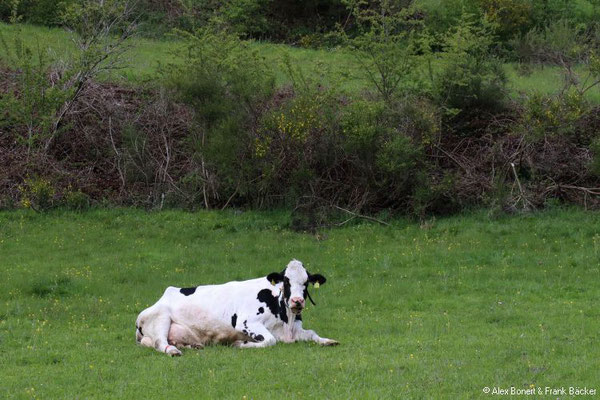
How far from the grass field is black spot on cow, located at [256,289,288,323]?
673 mm

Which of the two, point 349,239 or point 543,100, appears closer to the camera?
point 349,239

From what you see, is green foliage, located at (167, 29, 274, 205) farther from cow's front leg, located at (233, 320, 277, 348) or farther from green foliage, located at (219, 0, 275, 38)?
green foliage, located at (219, 0, 275, 38)

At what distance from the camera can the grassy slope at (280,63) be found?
30812 mm

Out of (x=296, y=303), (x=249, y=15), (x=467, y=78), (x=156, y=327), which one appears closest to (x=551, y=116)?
(x=467, y=78)

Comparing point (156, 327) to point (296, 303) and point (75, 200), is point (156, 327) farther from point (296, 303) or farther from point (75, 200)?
point (75, 200)

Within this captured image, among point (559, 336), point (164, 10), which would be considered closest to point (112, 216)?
point (559, 336)

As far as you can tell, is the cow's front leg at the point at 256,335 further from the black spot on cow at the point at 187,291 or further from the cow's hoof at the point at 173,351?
the black spot on cow at the point at 187,291

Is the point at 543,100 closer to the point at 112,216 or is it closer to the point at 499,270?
the point at 499,270

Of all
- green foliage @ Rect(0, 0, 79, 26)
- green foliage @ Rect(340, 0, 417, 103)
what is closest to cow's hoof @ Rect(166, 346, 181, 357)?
green foliage @ Rect(340, 0, 417, 103)

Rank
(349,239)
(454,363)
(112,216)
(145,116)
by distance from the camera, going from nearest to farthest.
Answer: (454,363)
(349,239)
(112,216)
(145,116)

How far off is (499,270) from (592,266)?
2.07 m

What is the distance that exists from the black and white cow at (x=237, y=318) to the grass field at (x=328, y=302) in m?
0.41

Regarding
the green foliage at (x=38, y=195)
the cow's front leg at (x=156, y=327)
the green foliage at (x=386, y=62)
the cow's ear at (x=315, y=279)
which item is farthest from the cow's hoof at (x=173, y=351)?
the green foliage at (x=386, y=62)

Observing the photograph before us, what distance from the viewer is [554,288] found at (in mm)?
18000
